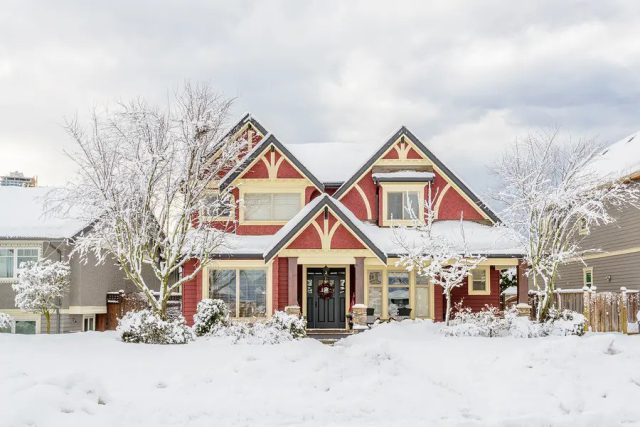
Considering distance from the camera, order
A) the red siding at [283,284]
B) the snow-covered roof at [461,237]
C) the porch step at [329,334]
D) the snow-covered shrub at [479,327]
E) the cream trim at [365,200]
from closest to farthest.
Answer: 1. the snow-covered shrub at [479,327]
2. the porch step at [329,334]
3. the snow-covered roof at [461,237]
4. the red siding at [283,284]
5. the cream trim at [365,200]

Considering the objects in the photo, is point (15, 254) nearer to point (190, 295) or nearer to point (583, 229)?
point (190, 295)

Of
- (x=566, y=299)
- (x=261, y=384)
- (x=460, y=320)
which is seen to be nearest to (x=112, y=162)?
(x=261, y=384)

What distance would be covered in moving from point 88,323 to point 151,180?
12.8 meters

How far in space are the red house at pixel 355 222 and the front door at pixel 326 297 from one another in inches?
1.5

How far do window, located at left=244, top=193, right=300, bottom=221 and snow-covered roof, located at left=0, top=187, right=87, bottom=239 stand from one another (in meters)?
6.91

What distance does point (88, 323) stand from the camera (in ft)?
105

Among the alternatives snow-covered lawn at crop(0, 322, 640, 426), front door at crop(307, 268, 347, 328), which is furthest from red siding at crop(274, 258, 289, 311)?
snow-covered lawn at crop(0, 322, 640, 426)

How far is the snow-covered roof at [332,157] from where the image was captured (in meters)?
29.2

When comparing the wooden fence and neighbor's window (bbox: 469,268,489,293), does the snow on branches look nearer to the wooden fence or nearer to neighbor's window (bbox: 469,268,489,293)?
neighbor's window (bbox: 469,268,489,293)

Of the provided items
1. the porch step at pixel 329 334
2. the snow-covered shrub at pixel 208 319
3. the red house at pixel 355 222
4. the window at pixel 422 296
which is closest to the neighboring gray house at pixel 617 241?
the red house at pixel 355 222

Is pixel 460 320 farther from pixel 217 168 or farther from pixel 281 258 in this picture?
pixel 217 168

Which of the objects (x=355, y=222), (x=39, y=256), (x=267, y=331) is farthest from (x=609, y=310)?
(x=39, y=256)

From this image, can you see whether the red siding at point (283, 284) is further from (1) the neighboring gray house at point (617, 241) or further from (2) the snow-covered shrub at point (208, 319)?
(1) the neighboring gray house at point (617, 241)

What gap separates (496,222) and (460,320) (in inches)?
240
